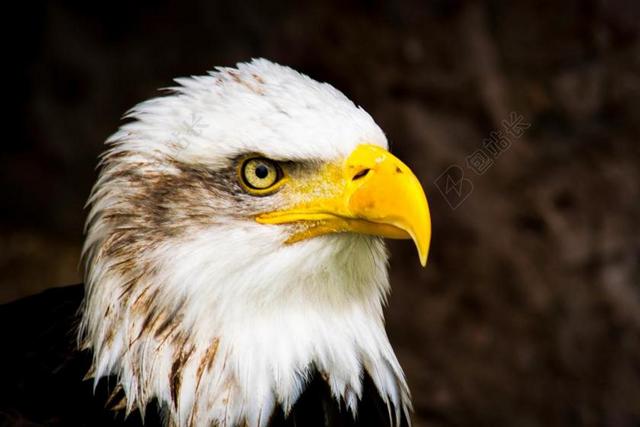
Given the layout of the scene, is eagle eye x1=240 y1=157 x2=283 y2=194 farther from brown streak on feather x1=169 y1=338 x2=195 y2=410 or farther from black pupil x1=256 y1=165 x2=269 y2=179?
brown streak on feather x1=169 y1=338 x2=195 y2=410

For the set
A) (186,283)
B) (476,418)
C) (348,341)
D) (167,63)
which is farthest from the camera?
(167,63)

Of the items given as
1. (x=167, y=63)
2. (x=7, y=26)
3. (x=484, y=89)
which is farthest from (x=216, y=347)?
(x=7, y=26)

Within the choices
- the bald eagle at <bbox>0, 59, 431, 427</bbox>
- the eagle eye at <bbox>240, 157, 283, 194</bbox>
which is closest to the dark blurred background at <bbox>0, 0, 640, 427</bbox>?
the bald eagle at <bbox>0, 59, 431, 427</bbox>

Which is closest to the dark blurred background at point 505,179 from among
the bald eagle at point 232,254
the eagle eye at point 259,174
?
the bald eagle at point 232,254

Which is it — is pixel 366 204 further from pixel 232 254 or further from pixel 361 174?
pixel 232 254

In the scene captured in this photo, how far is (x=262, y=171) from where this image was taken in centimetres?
251

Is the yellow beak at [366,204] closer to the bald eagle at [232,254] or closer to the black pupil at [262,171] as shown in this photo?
the bald eagle at [232,254]

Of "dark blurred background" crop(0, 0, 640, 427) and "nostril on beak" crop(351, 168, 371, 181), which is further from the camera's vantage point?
"dark blurred background" crop(0, 0, 640, 427)

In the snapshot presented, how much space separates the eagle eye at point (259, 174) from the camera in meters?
2.51

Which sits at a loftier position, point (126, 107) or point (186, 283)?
point (126, 107)

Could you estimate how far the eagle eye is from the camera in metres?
2.51

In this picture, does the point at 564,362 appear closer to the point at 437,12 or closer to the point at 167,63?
the point at 437,12

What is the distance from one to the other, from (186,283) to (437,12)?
10.9 feet

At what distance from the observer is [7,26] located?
22.0ft
